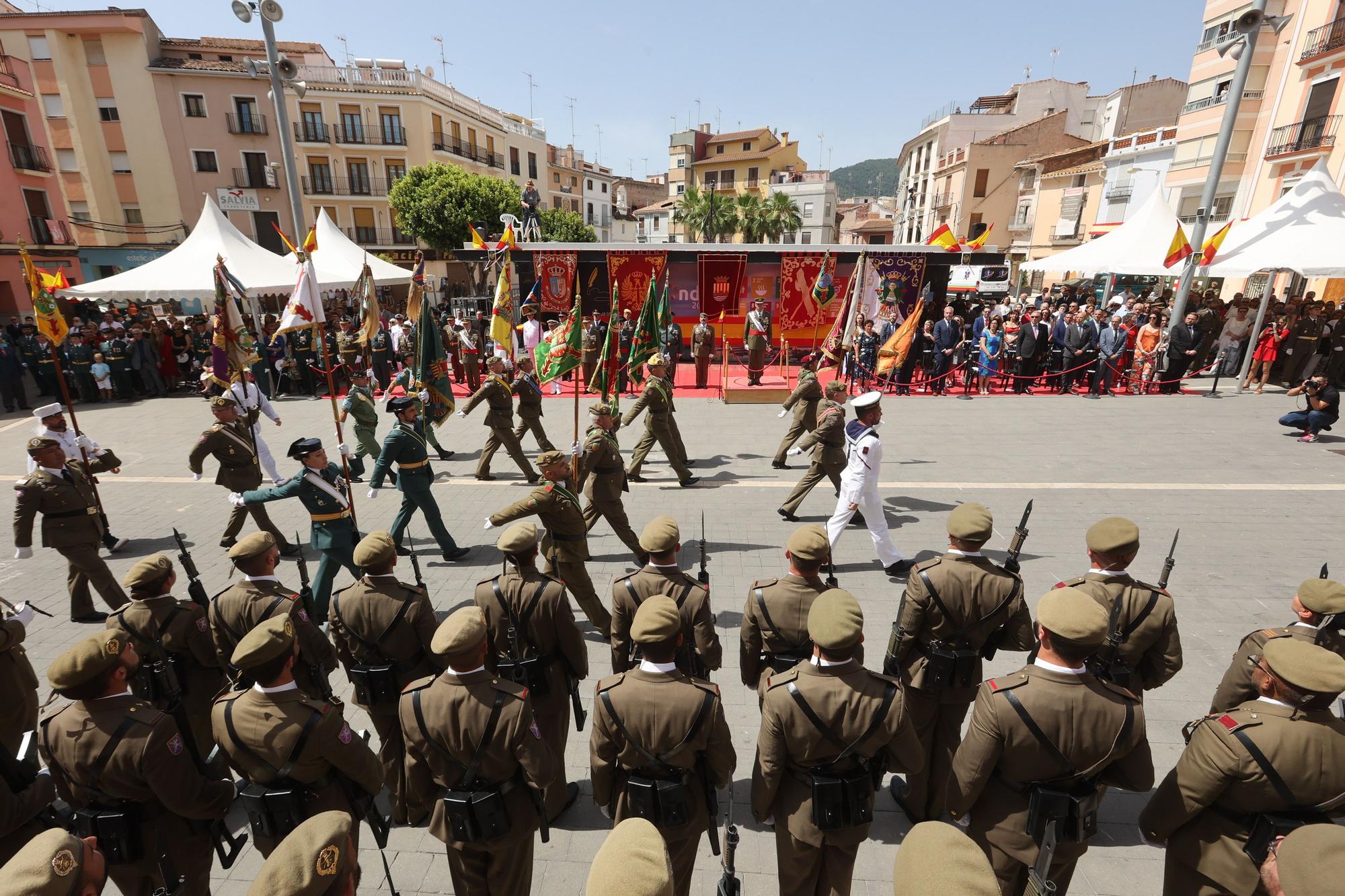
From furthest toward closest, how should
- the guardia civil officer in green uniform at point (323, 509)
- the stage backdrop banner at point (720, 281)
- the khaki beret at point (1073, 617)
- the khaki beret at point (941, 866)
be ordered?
the stage backdrop banner at point (720, 281)
the guardia civil officer in green uniform at point (323, 509)
the khaki beret at point (1073, 617)
the khaki beret at point (941, 866)

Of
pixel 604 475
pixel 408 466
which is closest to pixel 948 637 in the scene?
pixel 604 475

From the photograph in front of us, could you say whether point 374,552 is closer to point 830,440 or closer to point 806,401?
point 830,440

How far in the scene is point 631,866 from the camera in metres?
1.57

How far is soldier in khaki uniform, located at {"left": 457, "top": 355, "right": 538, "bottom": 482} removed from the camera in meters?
9.53

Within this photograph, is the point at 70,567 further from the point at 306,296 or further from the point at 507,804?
the point at 507,804

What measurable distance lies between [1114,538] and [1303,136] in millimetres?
30145

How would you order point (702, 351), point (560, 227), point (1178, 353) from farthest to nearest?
Answer: point (560, 227)
point (702, 351)
point (1178, 353)

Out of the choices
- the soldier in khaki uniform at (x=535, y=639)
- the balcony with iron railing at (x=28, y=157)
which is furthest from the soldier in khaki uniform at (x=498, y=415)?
the balcony with iron railing at (x=28, y=157)

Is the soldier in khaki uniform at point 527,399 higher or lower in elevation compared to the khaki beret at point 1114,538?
lower

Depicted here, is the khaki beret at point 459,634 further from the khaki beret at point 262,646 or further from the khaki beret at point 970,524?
the khaki beret at point 970,524

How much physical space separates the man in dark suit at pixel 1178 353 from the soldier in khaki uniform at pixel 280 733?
19.3 m

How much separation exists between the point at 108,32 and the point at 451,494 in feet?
138

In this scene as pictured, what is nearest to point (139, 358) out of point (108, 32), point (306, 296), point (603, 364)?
point (306, 296)

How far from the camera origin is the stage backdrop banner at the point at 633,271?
20422 mm
